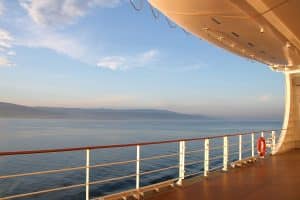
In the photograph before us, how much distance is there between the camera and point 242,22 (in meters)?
4.10

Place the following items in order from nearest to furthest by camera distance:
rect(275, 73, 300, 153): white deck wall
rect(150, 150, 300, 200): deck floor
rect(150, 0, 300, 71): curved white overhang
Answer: rect(150, 0, 300, 71): curved white overhang < rect(150, 150, 300, 200): deck floor < rect(275, 73, 300, 153): white deck wall

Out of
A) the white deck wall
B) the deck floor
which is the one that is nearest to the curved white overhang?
the deck floor

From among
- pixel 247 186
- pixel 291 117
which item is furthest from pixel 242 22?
pixel 291 117

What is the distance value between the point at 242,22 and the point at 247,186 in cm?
201

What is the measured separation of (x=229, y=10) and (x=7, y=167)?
13.9 m

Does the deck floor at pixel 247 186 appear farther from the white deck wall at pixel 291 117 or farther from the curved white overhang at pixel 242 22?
the white deck wall at pixel 291 117

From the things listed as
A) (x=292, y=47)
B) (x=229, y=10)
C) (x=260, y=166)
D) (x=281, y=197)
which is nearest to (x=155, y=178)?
(x=260, y=166)

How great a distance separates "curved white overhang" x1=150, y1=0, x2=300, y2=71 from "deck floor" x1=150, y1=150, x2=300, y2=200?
1.93 m

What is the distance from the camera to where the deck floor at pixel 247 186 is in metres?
3.89

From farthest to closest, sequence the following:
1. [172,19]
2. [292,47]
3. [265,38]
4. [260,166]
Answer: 1. [260,166]
2. [292,47]
3. [265,38]
4. [172,19]

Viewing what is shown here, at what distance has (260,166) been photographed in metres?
6.42

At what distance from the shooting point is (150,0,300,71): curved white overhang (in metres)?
3.51

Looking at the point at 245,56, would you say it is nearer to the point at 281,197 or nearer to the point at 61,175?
the point at 281,197

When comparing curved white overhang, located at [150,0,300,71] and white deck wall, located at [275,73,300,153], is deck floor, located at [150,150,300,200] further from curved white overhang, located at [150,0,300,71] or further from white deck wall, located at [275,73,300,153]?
white deck wall, located at [275,73,300,153]
